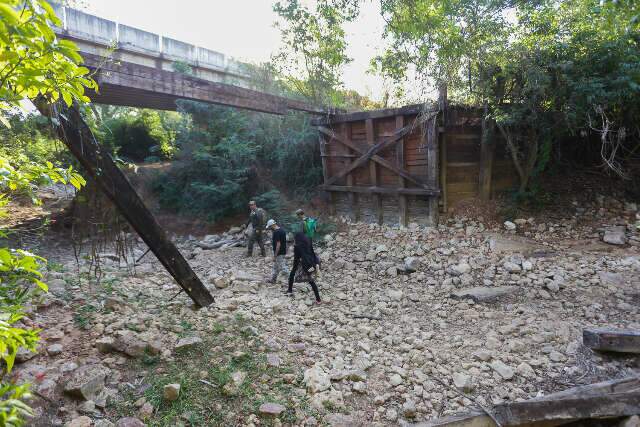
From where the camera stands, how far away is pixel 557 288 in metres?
5.70

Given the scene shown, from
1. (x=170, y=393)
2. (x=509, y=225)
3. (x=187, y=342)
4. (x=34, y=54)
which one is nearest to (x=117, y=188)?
(x=187, y=342)

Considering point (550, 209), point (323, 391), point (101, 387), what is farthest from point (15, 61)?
point (550, 209)

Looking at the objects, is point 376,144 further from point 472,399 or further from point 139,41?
point 139,41

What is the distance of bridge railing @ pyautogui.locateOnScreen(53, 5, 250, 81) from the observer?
1203cm

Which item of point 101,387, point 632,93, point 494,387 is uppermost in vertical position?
point 632,93

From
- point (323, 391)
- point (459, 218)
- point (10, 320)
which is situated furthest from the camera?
point (459, 218)

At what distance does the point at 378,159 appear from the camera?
9.15m

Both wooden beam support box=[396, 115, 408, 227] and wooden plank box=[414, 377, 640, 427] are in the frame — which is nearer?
wooden plank box=[414, 377, 640, 427]

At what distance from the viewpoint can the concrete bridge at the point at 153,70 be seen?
5.20 meters

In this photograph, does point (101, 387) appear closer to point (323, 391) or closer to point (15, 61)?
point (323, 391)

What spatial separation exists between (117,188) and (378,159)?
6437mm

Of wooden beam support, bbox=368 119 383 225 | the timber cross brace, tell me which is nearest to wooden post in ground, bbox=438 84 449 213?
the timber cross brace

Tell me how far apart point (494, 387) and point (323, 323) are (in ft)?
7.64

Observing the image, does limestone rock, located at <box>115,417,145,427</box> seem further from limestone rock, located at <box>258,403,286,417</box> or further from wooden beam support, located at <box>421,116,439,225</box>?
wooden beam support, located at <box>421,116,439,225</box>
